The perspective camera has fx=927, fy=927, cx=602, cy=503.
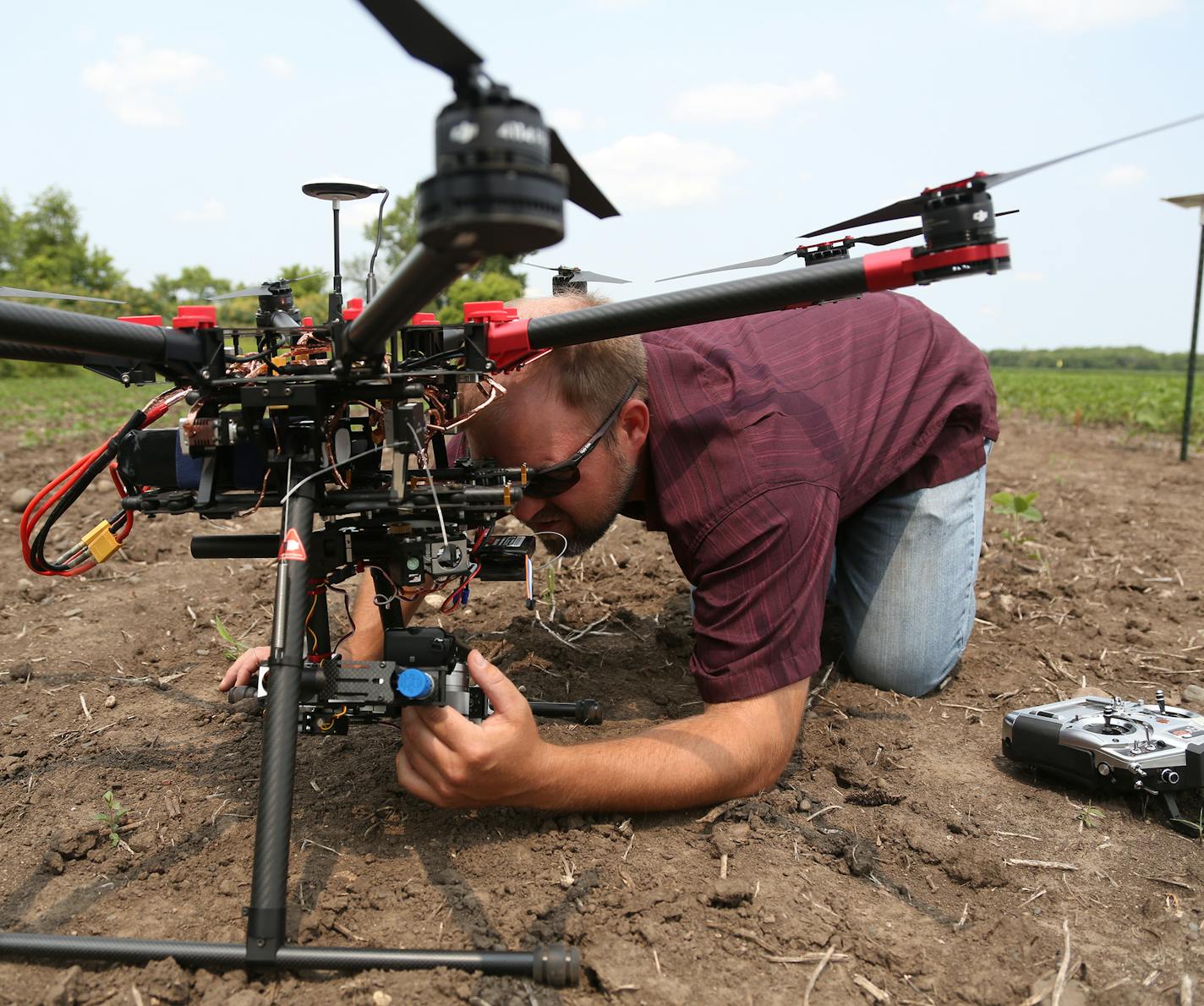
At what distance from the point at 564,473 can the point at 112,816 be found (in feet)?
4.80

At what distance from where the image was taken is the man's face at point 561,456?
2357mm

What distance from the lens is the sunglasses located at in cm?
236

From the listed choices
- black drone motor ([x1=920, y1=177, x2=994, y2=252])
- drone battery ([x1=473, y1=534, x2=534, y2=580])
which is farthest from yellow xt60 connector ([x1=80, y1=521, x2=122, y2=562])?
black drone motor ([x1=920, y1=177, x2=994, y2=252])

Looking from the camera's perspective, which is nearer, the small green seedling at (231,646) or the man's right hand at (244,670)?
the man's right hand at (244,670)

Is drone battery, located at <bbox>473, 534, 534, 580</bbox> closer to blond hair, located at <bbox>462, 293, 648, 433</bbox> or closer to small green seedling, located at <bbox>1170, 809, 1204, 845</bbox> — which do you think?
blond hair, located at <bbox>462, 293, 648, 433</bbox>

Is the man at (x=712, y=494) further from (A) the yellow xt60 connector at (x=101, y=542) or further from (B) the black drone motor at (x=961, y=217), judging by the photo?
(B) the black drone motor at (x=961, y=217)

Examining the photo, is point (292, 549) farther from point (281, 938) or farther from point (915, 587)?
point (915, 587)

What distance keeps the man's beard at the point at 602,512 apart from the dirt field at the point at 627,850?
0.64m

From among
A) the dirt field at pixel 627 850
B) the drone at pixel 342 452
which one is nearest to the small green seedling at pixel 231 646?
the dirt field at pixel 627 850

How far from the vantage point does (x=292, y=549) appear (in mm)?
1770

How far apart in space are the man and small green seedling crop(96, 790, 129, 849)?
44 cm

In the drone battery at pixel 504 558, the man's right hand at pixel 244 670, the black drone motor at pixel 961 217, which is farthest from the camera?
the man's right hand at pixel 244 670

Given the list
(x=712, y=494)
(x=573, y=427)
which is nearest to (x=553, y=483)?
(x=573, y=427)

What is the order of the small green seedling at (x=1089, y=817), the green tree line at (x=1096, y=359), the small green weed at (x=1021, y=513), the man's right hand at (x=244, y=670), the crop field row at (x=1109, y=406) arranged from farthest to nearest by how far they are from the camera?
1. the green tree line at (x=1096, y=359)
2. the crop field row at (x=1109, y=406)
3. the small green weed at (x=1021, y=513)
4. the man's right hand at (x=244, y=670)
5. the small green seedling at (x=1089, y=817)
